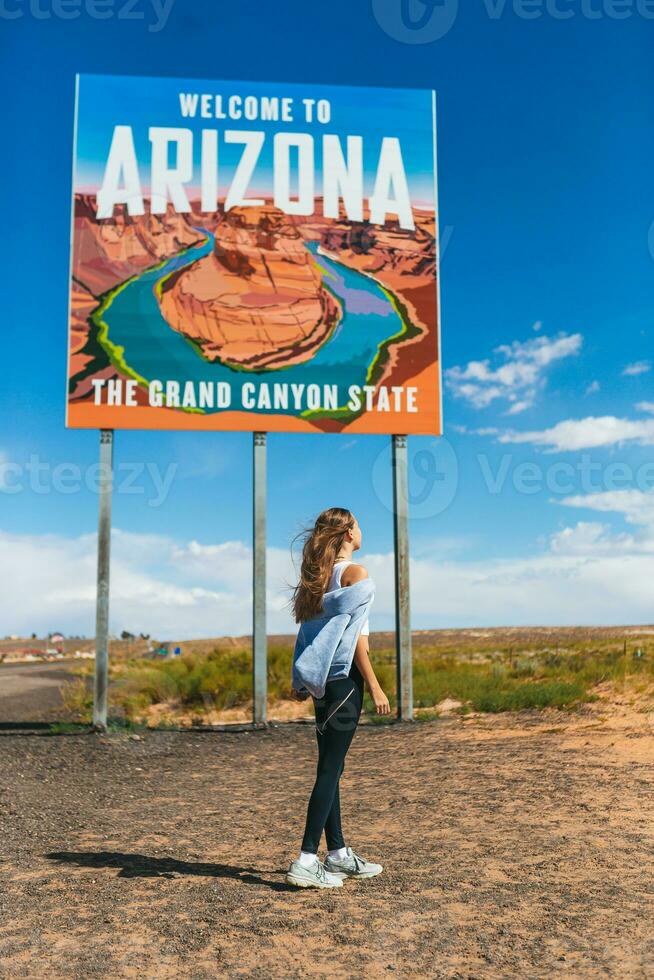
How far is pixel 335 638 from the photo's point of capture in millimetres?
4652

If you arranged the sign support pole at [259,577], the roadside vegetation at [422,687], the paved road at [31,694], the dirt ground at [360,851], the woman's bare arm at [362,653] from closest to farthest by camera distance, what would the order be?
the dirt ground at [360,851]
the woman's bare arm at [362,653]
the sign support pole at [259,577]
the roadside vegetation at [422,687]
the paved road at [31,694]

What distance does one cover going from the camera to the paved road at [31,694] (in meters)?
15.1

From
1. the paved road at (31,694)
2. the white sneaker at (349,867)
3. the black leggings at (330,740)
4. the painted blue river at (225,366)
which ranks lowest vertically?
the paved road at (31,694)

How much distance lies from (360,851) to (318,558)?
210 cm

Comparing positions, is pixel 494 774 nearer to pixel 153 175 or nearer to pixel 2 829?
pixel 2 829

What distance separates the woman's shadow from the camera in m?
5.10

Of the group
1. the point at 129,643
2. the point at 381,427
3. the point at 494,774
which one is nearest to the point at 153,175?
the point at 381,427

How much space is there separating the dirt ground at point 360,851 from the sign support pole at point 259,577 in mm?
1581

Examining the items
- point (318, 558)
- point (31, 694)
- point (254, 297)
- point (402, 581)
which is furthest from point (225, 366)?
point (31, 694)

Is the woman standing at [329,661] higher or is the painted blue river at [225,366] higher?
the painted blue river at [225,366]

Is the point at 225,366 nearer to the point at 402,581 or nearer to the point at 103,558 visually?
the point at 103,558

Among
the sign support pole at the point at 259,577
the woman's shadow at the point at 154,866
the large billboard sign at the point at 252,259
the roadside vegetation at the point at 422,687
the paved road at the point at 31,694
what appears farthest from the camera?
the paved road at the point at 31,694

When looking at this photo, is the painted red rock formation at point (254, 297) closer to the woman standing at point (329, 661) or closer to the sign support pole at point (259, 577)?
the sign support pole at point (259, 577)

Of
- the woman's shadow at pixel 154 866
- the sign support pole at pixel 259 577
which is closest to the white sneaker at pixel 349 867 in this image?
the woman's shadow at pixel 154 866
